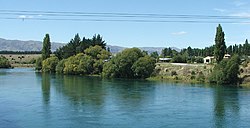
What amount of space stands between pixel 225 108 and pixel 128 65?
143 ft

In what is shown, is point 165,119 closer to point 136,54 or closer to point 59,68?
point 136,54

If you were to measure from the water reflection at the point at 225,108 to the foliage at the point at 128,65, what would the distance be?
30802 millimetres

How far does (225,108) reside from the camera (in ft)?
119

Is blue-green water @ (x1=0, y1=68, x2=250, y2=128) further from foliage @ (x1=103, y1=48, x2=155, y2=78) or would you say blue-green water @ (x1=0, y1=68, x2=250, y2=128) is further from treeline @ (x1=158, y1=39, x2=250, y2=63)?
treeline @ (x1=158, y1=39, x2=250, y2=63)

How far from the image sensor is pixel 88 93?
47781mm

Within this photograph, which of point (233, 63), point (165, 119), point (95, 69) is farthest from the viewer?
point (95, 69)

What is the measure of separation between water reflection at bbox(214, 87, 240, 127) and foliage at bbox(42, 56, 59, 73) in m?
65.5

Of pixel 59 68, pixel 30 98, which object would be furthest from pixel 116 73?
pixel 30 98

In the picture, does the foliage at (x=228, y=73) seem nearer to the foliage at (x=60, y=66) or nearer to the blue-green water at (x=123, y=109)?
the blue-green water at (x=123, y=109)

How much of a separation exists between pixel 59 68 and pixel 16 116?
68964 mm

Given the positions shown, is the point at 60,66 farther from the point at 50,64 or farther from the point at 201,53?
the point at 201,53

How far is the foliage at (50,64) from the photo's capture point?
4131 inches

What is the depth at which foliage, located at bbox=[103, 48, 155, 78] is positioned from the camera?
253ft

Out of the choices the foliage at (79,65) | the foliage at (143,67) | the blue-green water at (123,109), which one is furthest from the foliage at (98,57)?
the blue-green water at (123,109)
